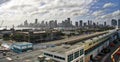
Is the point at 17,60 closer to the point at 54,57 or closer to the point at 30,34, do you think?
the point at 54,57

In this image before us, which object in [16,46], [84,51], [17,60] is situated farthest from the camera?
[16,46]

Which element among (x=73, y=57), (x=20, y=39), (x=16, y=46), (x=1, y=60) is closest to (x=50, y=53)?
(x=73, y=57)

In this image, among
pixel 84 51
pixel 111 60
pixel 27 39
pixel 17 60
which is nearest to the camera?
pixel 17 60

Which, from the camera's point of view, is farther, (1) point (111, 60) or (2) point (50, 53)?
(1) point (111, 60)

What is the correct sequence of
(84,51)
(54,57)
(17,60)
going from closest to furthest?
(54,57) < (17,60) < (84,51)

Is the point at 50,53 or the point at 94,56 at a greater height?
the point at 50,53

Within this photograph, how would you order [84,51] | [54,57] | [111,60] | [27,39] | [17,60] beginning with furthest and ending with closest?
[27,39], [111,60], [84,51], [17,60], [54,57]

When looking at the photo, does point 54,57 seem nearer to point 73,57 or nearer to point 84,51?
point 73,57

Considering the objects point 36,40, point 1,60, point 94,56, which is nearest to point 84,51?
point 94,56

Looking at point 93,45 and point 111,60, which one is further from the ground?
point 93,45
